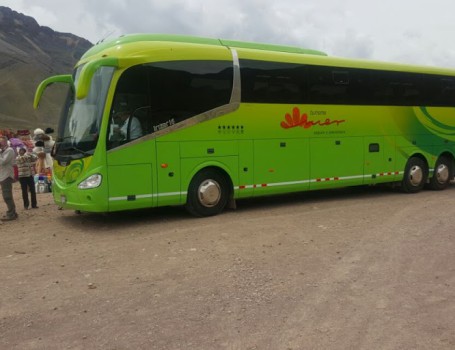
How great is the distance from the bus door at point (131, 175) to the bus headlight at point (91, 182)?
0.56 feet

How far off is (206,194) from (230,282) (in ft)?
14.3

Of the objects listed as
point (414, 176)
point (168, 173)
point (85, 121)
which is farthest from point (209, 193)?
point (414, 176)

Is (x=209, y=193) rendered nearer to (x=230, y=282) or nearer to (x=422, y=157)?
(x=230, y=282)

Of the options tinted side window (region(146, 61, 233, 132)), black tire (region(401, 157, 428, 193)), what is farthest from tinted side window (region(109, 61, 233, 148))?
black tire (region(401, 157, 428, 193))

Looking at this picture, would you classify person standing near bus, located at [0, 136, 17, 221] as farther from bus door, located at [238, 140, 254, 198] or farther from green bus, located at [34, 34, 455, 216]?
bus door, located at [238, 140, 254, 198]

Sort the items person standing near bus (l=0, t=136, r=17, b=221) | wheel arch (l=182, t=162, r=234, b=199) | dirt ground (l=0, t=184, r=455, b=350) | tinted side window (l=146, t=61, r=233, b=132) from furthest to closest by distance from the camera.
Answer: person standing near bus (l=0, t=136, r=17, b=221) < wheel arch (l=182, t=162, r=234, b=199) < tinted side window (l=146, t=61, r=233, b=132) < dirt ground (l=0, t=184, r=455, b=350)

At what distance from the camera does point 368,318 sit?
508cm

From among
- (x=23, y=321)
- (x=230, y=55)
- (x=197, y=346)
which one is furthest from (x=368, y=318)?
(x=230, y=55)

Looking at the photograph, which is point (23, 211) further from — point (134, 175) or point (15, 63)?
point (15, 63)

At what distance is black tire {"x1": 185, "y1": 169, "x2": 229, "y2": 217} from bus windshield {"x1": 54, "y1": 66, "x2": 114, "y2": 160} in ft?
7.06

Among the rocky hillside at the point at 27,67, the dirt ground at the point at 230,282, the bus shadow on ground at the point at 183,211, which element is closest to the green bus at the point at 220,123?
the bus shadow on ground at the point at 183,211

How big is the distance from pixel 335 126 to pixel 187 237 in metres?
5.56

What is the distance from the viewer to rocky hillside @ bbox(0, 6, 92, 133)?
8831cm

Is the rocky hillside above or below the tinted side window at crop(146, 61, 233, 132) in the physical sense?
above
